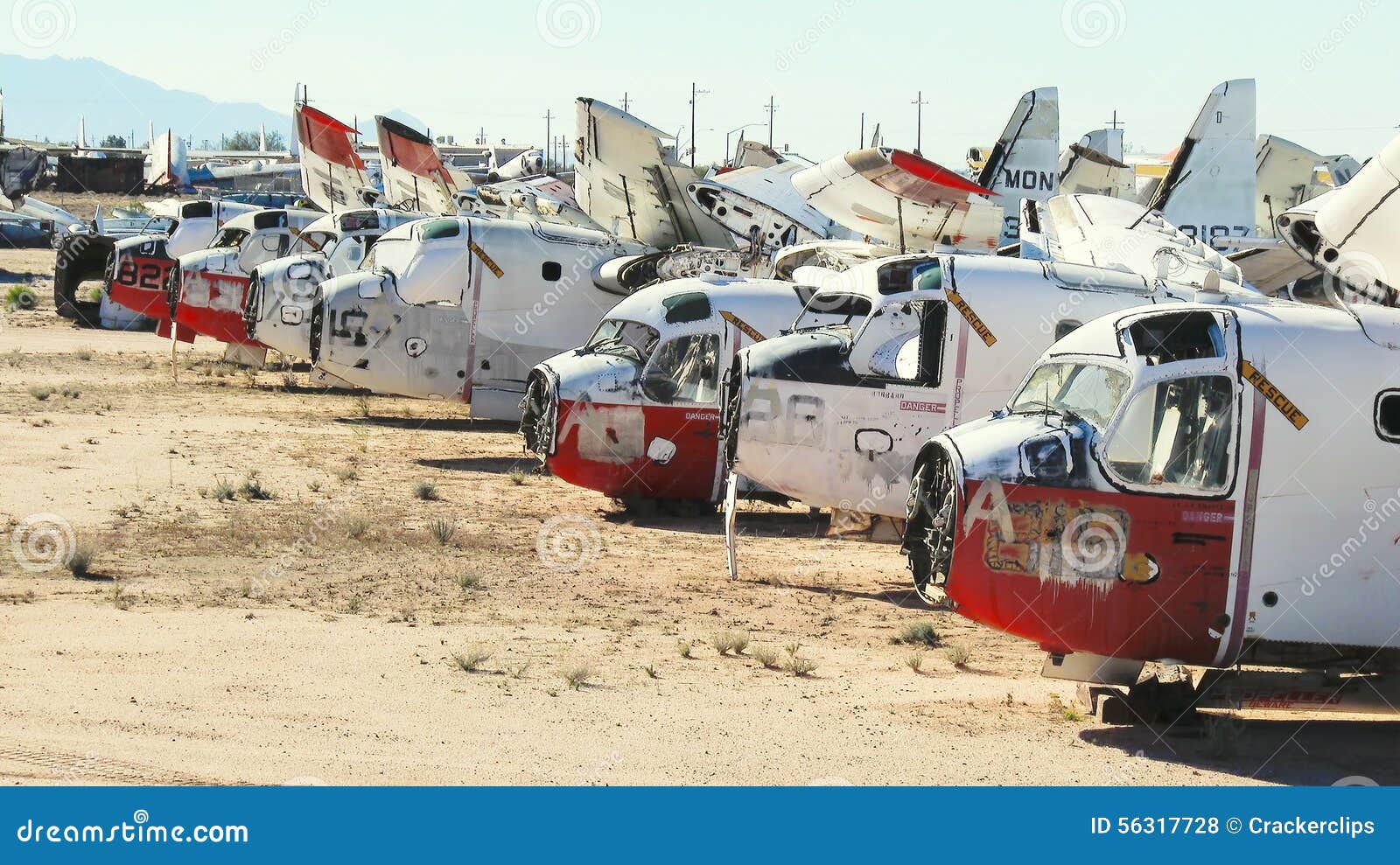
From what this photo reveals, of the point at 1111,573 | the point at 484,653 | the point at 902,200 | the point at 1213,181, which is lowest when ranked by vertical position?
the point at 484,653

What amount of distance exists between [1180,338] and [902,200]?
9.01 metres

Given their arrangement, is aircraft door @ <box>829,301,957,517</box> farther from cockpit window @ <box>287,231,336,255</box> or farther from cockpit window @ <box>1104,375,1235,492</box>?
cockpit window @ <box>287,231,336,255</box>

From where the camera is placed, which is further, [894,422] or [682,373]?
[682,373]

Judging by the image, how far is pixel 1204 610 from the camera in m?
10.1

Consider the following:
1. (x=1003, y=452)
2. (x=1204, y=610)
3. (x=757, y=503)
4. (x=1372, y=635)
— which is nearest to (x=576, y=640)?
(x=1003, y=452)

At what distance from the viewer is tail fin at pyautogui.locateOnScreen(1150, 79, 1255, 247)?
25.5 m

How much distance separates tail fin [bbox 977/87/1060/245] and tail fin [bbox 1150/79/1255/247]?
1920 millimetres

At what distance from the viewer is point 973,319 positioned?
1489 centimetres

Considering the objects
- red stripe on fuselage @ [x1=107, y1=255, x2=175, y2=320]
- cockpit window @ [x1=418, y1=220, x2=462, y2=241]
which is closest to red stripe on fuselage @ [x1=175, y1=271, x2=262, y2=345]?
red stripe on fuselage @ [x1=107, y1=255, x2=175, y2=320]

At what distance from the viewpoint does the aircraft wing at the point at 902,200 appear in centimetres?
1802

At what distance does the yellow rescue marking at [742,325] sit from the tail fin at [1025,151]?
9178mm

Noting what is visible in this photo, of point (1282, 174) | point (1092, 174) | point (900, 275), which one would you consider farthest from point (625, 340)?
point (1282, 174)

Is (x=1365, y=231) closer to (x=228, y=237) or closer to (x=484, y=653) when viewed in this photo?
(x=484, y=653)

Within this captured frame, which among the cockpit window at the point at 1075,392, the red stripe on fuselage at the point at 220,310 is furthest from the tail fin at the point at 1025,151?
the cockpit window at the point at 1075,392
